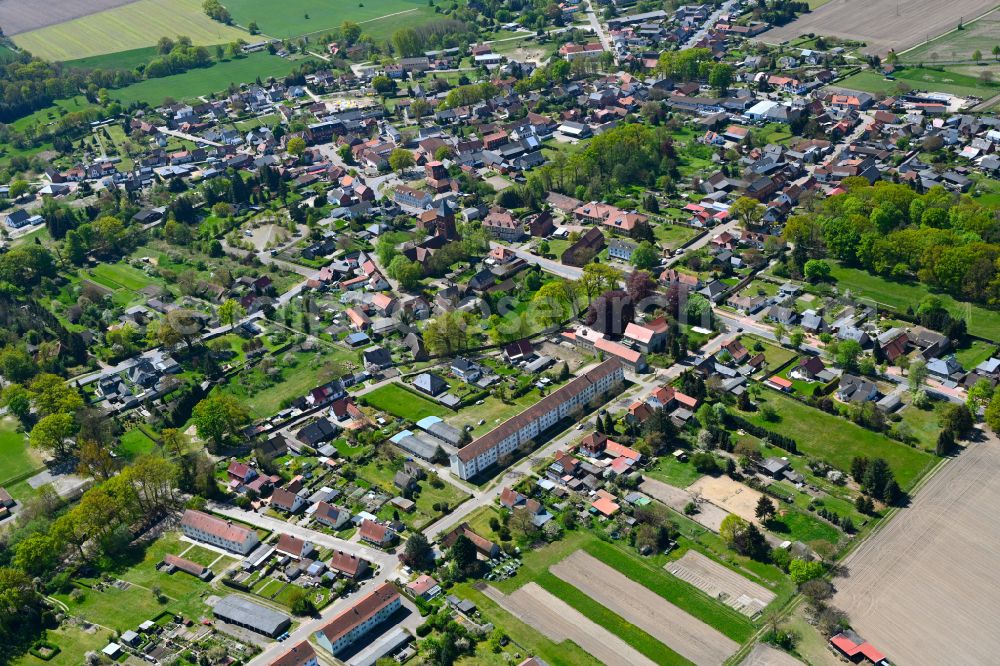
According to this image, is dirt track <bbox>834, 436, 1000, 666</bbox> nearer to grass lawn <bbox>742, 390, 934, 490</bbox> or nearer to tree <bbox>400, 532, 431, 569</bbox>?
grass lawn <bbox>742, 390, 934, 490</bbox>

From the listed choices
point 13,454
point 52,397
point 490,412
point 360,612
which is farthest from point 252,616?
point 52,397

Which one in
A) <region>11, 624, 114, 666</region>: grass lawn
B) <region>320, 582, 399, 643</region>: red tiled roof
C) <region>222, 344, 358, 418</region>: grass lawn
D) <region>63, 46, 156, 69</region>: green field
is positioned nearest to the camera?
<region>320, 582, 399, 643</region>: red tiled roof

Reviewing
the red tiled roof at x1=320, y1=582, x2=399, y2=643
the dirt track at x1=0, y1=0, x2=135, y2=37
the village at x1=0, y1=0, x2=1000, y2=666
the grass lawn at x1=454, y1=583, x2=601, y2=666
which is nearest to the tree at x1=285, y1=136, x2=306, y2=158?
the village at x1=0, y1=0, x2=1000, y2=666

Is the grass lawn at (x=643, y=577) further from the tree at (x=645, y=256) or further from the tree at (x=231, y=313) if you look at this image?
the tree at (x=231, y=313)

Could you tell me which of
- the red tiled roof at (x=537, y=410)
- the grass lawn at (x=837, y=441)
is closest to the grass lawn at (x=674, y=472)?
the grass lawn at (x=837, y=441)

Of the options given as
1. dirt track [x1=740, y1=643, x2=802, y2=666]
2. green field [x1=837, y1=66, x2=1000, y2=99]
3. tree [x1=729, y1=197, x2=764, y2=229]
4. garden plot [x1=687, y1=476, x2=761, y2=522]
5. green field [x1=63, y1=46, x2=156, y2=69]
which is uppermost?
green field [x1=63, y1=46, x2=156, y2=69]

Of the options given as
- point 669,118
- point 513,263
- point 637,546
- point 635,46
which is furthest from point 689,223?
point 635,46

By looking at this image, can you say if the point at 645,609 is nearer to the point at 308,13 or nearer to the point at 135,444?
the point at 135,444
